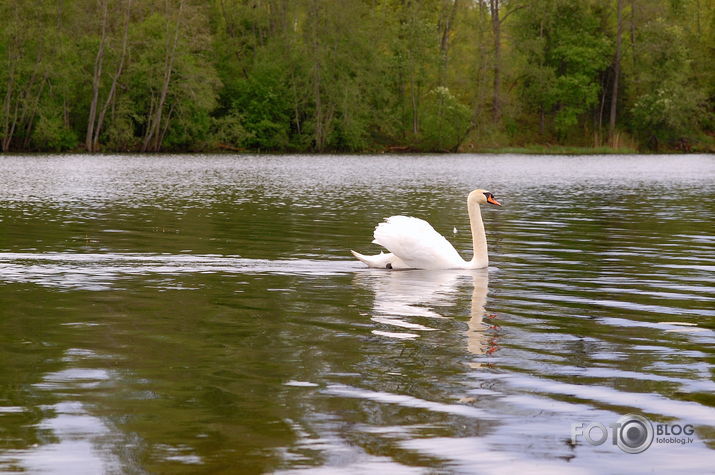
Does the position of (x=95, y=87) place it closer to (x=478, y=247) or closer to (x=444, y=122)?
(x=444, y=122)

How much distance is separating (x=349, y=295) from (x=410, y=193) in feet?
83.7

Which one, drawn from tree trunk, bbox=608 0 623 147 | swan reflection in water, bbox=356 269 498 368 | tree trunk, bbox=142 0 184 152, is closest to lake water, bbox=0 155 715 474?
swan reflection in water, bbox=356 269 498 368

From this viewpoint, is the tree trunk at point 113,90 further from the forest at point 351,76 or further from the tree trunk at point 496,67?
the tree trunk at point 496,67

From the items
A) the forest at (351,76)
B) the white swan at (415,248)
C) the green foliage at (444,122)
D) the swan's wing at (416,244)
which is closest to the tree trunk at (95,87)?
the forest at (351,76)

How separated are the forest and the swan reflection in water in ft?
234

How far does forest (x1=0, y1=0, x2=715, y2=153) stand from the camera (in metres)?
85.5

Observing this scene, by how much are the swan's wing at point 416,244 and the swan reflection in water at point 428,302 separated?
17cm

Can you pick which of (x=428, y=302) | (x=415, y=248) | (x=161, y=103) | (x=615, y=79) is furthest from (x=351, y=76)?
(x=428, y=302)

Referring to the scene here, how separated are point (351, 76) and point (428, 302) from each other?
86.0 metres

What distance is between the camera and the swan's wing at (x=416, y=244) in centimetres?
1570

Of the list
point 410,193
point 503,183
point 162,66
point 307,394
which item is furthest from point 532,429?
point 162,66

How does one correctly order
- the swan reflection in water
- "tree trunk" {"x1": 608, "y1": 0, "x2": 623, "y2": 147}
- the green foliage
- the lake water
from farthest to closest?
"tree trunk" {"x1": 608, "y1": 0, "x2": 623, "y2": 147}
the green foliage
the swan reflection in water
the lake water

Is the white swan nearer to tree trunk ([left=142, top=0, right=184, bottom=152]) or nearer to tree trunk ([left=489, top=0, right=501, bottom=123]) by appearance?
tree trunk ([left=142, top=0, right=184, bottom=152])

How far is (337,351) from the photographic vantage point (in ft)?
32.4
